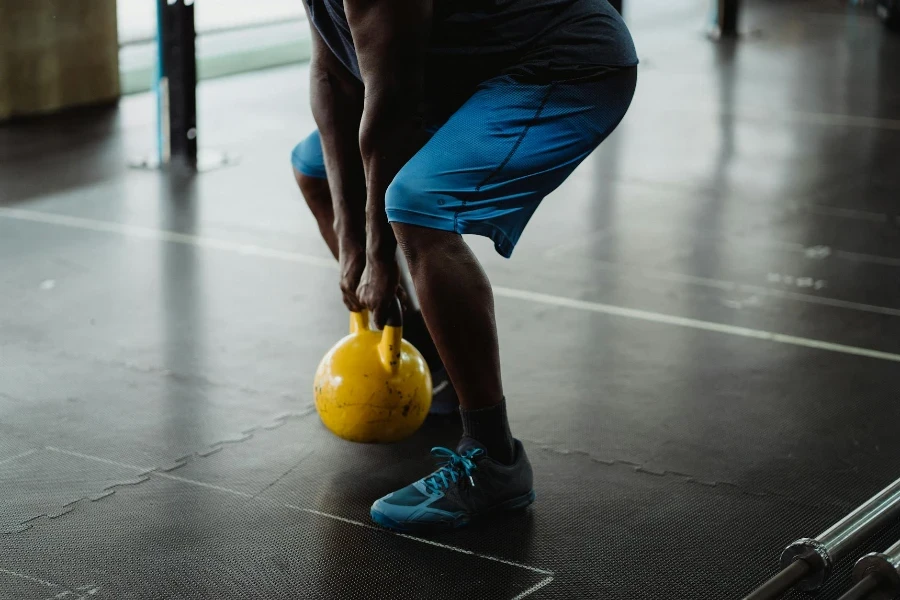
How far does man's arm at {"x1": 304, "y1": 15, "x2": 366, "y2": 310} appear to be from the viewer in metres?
2.75

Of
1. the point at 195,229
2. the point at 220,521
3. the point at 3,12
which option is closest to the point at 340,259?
the point at 220,521

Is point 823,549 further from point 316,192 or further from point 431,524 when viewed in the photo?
point 316,192

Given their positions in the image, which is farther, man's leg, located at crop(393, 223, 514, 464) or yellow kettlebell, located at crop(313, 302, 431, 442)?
yellow kettlebell, located at crop(313, 302, 431, 442)

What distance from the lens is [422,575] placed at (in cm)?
229

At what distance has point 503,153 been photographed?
2.42 meters

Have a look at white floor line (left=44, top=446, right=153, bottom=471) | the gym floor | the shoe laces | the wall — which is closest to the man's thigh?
the shoe laces

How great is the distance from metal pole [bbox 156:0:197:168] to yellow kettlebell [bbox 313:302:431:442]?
3.50 metres

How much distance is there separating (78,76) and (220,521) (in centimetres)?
533

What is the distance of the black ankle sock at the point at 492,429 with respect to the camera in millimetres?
2527

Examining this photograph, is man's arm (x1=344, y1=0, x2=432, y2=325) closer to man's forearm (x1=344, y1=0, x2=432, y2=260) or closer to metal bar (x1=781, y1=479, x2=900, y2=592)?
man's forearm (x1=344, y1=0, x2=432, y2=260)

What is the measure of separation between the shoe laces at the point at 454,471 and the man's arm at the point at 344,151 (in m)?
0.43

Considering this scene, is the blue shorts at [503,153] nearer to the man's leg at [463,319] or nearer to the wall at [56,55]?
the man's leg at [463,319]

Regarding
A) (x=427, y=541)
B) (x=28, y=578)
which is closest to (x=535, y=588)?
(x=427, y=541)

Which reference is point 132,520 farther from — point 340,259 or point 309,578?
point 340,259
